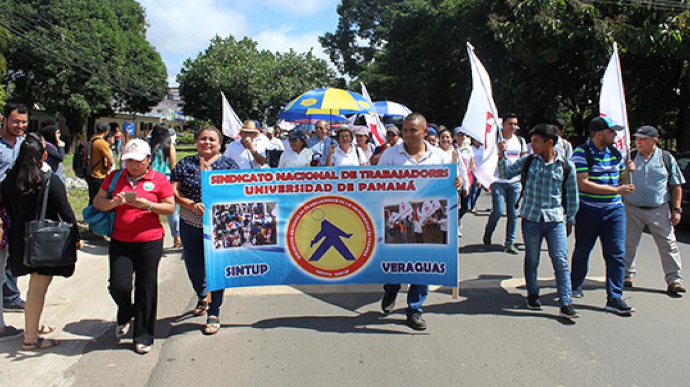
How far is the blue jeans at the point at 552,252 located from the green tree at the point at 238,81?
33110mm

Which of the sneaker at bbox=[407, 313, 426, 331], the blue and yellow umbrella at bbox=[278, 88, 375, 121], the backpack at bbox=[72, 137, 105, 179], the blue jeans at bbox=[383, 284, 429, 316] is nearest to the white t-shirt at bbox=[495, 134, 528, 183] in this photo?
the blue and yellow umbrella at bbox=[278, 88, 375, 121]

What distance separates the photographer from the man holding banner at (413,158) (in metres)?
4.70

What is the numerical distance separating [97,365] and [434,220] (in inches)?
117

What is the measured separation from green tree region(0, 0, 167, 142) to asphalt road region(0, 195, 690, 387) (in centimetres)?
3209

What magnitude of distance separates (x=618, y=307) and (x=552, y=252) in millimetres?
844

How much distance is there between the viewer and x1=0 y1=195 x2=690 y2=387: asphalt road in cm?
380

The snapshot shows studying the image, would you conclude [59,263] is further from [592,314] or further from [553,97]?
Result: [553,97]

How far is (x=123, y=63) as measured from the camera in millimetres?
38344

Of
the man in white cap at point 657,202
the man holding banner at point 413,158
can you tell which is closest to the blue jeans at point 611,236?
the man in white cap at point 657,202

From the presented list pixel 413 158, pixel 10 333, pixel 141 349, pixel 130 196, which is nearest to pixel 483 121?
pixel 413 158

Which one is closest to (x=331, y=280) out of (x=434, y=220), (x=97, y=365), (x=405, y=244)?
(x=405, y=244)

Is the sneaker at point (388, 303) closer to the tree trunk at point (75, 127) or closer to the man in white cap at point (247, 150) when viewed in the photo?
the man in white cap at point (247, 150)

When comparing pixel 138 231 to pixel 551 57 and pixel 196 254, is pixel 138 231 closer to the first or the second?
pixel 196 254

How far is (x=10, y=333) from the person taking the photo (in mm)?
4488
